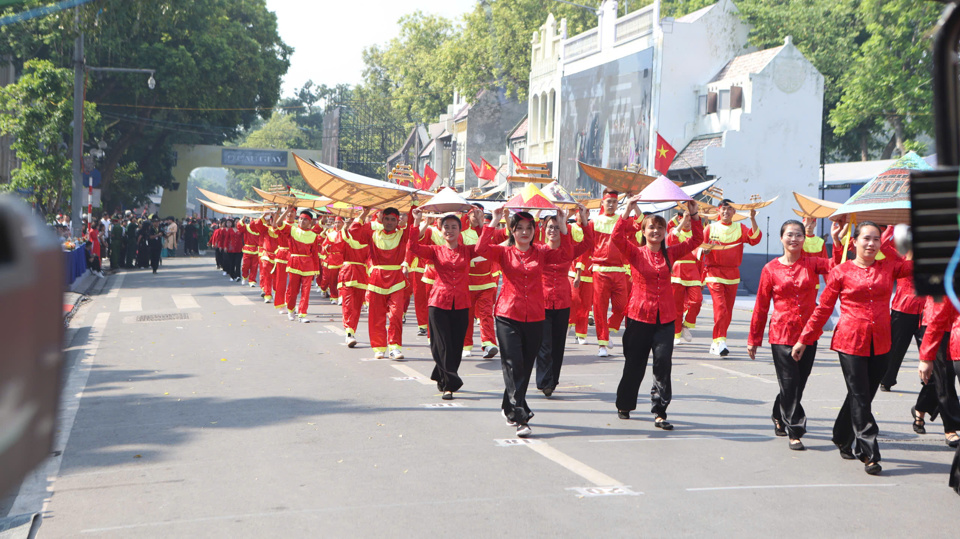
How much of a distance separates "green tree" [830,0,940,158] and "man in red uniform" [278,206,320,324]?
893 inches

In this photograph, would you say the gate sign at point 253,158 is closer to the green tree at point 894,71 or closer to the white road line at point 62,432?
the green tree at point 894,71

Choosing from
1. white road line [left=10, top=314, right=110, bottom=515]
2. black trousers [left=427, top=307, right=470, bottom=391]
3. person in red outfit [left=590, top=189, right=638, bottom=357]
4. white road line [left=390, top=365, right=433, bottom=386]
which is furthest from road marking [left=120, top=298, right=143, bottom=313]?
black trousers [left=427, top=307, right=470, bottom=391]

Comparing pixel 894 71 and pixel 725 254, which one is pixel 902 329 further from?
pixel 894 71

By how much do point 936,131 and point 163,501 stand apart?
4.71 m

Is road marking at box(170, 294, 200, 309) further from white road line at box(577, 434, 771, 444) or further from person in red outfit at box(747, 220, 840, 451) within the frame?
person in red outfit at box(747, 220, 840, 451)

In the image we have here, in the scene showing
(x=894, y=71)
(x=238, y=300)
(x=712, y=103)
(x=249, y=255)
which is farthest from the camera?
(x=894, y=71)

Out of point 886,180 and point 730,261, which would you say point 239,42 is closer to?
point 730,261

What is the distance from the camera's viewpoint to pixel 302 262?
16797 mm

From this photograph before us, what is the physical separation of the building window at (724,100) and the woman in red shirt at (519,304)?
24.1m

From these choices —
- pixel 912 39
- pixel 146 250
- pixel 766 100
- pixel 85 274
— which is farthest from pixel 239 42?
pixel 912 39

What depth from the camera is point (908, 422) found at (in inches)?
333

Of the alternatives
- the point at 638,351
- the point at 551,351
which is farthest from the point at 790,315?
the point at 551,351

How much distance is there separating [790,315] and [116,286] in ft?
68.6

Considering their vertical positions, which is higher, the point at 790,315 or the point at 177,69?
the point at 177,69
